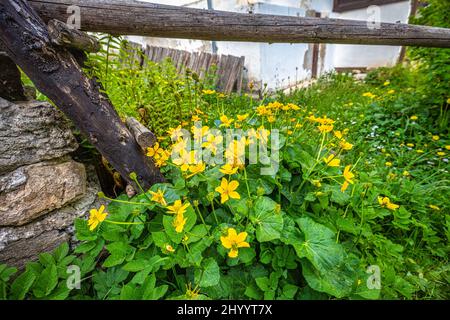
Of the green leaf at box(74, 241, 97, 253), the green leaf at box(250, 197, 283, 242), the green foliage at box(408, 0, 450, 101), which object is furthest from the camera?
the green foliage at box(408, 0, 450, 101)

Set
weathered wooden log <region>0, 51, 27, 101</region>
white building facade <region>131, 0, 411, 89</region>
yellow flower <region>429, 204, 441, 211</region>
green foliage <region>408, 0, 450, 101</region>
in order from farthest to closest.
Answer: white building facade <region>131, 0, 411, 89</region>
green foliage <region>408, 0, 450, 101</region>
yellow flower <region>429, 204, 441, 211</region>
weathered wooden log <region>0, 51, 27, 101</region>

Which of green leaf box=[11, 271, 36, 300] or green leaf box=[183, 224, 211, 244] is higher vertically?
green leaf box=[183, 224, 211, 244]

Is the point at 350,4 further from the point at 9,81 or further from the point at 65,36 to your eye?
the point at 9,81

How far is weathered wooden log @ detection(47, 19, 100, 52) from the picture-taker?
1.12 m

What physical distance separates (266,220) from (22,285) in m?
1.02

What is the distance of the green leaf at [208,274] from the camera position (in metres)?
0.91

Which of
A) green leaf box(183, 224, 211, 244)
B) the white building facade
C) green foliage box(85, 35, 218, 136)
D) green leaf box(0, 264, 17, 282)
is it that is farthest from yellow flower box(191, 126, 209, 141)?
the white building facade

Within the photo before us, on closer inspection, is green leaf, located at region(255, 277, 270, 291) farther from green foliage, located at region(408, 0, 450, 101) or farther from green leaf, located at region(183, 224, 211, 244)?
green foliage, located at region(408, 0, 450, 101)

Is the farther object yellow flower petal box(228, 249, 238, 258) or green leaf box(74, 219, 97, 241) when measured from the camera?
green leaf box(74, 219, 97, 241)

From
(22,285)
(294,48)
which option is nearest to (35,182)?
(22,285)

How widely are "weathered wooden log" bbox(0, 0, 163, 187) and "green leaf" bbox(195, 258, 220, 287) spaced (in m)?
0.66

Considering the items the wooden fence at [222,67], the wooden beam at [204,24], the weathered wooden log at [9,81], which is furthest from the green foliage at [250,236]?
the wooden fence at [222,67]
